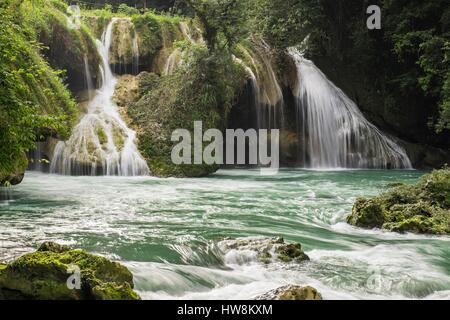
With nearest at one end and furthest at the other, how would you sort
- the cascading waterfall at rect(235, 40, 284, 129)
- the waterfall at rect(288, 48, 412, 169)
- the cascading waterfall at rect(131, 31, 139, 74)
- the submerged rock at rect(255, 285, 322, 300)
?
the submerged rock at rect(255, 285, 322, 300), the cascading waterfall at rect(235, 40, 284, 129), the cascading waterfall at rect(131, 31, 139, 74), the waterfall at rect(288, 48, 412, 169)

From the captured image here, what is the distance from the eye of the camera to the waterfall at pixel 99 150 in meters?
15.8

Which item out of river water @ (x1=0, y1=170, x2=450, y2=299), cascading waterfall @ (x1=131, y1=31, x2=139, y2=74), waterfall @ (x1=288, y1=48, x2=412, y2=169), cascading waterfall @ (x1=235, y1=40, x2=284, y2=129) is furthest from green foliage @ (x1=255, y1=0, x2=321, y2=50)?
river water @ (x1=0, y1=170, x2=450, y2=299)

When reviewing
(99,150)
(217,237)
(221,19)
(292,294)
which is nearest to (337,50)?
(221,19)

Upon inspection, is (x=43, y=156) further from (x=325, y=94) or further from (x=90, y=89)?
(x=325, y=94)

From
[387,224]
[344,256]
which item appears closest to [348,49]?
[387,224]

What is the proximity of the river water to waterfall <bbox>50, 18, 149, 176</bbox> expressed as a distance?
73.3 inches

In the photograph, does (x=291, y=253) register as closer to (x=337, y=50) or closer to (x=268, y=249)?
(x=268, y=249)

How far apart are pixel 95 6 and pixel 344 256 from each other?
101 ft

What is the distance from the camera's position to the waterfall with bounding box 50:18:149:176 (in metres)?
15.8

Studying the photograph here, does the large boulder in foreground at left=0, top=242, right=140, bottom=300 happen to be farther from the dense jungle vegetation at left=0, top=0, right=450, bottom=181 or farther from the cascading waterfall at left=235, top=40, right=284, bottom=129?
the cascading waterfall at left=235, top=40, right=284, bottom=129

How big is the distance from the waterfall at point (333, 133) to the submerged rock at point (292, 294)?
16.7 m

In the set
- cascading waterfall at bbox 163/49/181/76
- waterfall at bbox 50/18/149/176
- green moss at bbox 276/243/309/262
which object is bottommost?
green moss at bbox 276/243/309/262

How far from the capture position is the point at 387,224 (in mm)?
8883

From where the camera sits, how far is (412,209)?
943 cm
